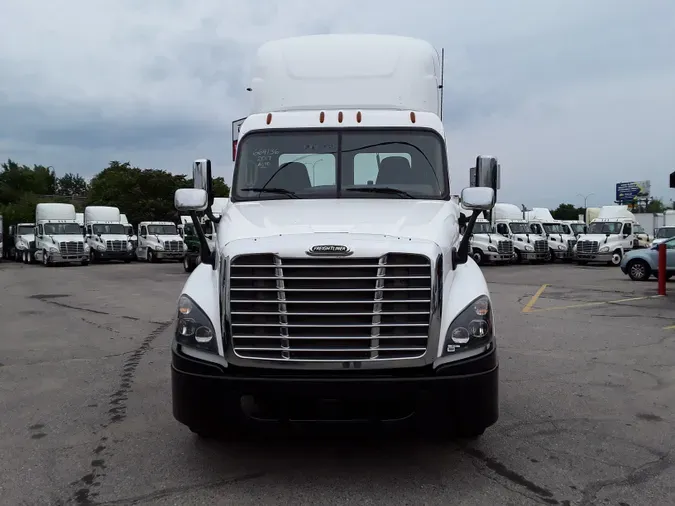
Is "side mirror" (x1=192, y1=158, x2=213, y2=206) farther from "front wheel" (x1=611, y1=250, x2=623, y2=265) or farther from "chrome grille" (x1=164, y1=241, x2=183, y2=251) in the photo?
"chrome grille" (x1=164, y1=241, x2=183, y2=251)

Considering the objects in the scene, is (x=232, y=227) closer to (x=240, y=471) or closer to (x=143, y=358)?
(x=240, y=471)

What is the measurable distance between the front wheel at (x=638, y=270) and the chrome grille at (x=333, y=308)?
58.0 feet

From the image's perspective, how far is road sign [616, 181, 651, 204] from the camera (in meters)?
81.8

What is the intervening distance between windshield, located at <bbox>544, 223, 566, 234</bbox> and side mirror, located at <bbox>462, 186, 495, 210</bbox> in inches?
1147

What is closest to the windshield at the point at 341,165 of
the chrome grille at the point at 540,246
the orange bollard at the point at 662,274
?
the orange bollard at the point at 662,274

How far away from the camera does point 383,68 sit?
261 inches

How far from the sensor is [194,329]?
4.28 meters

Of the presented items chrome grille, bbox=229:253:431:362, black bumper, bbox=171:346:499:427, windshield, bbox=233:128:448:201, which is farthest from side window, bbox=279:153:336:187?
black bumper, bbox=171:346:499:427

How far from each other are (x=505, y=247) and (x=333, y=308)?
1041 inches

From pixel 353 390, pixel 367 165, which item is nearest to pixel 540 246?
pixel 367 165

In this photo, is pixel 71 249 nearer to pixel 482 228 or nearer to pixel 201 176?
pixel 482 228

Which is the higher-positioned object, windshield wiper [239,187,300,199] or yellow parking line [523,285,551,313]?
windshield wiper [239,187,300,199]

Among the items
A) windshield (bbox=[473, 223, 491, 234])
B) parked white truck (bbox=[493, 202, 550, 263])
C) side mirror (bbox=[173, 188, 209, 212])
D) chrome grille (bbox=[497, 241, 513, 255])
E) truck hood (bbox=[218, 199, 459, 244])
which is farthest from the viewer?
parked white truck (bbox=[493, 202, 550, 263])

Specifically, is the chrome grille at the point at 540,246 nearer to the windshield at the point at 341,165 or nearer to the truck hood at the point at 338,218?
the windshield at the point at 341,165
